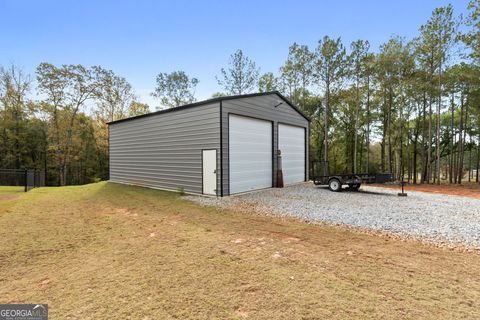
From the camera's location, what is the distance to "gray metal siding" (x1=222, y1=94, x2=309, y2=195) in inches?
342

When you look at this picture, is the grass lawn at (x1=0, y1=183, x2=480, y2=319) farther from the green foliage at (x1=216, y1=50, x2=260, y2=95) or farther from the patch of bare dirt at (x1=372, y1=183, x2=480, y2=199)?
the green foliage at (x1=216, y1=50, x2=260, y2=95)

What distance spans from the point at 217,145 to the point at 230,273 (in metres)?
6.11

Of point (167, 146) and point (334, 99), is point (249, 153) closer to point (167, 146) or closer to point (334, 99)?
point (167, 146)

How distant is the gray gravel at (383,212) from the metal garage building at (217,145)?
1248 millimetres

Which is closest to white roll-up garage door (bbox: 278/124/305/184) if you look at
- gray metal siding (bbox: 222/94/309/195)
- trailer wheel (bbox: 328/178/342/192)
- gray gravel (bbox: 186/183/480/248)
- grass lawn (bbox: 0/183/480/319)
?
gray metal siding (bbox: 222/94/309/195)

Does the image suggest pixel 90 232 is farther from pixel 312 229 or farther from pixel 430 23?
pixel 430 23

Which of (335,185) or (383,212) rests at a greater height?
(335,185)

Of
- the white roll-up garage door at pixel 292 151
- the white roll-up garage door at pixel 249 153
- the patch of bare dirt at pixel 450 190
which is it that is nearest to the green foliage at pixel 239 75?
the white roll-up garage door at pixel 292 151

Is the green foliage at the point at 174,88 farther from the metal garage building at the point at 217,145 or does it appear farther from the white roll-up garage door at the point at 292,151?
the white roll-up garage door at the point at 292,151

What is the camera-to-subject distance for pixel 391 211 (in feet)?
20.3

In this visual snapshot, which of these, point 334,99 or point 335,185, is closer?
point 335,185

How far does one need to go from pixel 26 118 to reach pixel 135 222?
2625 centimetres

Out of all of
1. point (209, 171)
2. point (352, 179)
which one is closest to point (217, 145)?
point (209, 171)

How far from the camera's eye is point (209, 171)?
8.89 metres
